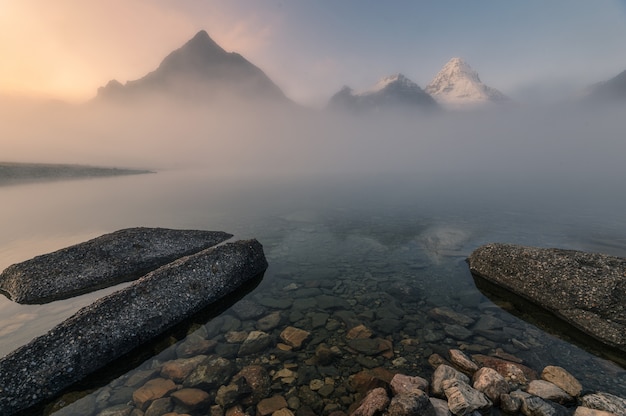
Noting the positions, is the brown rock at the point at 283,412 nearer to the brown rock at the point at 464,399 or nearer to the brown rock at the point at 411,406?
the brown rock at the point at 411,406

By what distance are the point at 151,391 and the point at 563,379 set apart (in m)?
13.3

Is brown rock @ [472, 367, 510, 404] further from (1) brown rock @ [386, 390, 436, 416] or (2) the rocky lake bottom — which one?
(1) brown rock @ [386, 390, 436, 416]

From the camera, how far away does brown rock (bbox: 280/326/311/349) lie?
→ 38.1 ft

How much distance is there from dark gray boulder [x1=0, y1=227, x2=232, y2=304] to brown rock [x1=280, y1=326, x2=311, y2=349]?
11.8 m

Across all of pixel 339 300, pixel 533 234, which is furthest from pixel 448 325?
pixel 533 234

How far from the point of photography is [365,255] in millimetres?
22406

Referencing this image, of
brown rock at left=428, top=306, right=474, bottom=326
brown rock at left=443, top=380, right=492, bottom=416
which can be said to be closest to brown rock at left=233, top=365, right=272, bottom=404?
brown rock at left=443, top=380, right=492, bottom=416

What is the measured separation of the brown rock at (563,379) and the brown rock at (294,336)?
333 inches

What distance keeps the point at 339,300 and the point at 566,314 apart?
35.0 feet

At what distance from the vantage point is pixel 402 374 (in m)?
9.61

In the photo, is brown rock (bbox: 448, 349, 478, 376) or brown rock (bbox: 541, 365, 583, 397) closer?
brown rock (bbox: 541, 365, 583, 397)

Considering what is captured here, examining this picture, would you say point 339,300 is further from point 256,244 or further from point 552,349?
point 552,349

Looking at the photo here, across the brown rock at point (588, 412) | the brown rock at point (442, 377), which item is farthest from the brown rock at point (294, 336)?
the brown rock at point (588, 412)

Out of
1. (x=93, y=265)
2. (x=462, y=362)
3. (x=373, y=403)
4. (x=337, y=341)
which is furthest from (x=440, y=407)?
(x=93, y=265)
